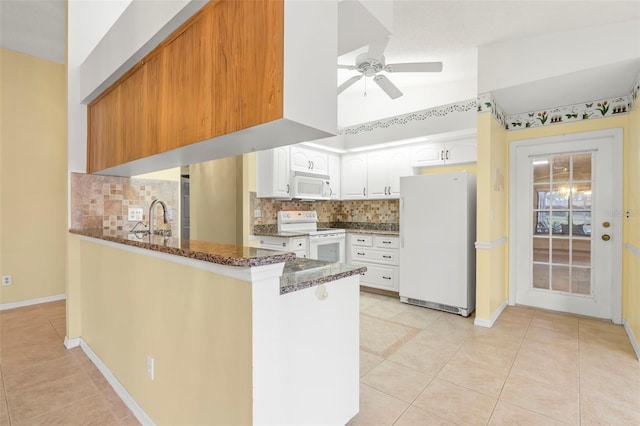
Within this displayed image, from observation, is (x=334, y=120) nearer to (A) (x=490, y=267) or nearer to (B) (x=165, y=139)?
(B) (x=165, y=139)

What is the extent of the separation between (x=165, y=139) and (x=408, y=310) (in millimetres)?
3152

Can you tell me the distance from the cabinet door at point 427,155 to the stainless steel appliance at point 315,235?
1503mm

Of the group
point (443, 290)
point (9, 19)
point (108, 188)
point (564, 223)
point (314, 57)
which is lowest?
point (443, 290)

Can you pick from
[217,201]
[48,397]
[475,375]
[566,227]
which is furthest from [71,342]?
[566,227]

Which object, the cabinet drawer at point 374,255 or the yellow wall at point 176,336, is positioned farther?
the cabinet drawer at point 374,255

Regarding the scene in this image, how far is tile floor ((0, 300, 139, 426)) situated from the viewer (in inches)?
69.6

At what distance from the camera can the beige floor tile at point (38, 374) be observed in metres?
2.08

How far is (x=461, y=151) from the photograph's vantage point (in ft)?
13.4

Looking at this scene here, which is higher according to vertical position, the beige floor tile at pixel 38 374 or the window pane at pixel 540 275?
the window pane at pixel 540 275

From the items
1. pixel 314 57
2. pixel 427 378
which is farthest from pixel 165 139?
pixel 427 378

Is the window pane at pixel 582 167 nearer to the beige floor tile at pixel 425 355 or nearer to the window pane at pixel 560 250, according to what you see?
the window pane at pixel 560 250

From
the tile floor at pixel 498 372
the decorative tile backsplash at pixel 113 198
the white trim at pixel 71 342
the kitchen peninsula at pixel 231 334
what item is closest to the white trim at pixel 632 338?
the tile floor at pixel 498 372

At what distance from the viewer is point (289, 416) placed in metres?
1.36

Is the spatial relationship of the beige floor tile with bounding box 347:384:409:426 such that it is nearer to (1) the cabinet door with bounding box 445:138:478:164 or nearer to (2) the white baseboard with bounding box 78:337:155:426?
(2) the white baseboard with bounding box 78:337:155:426
